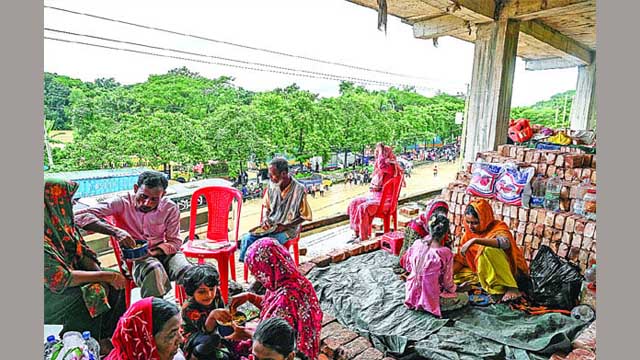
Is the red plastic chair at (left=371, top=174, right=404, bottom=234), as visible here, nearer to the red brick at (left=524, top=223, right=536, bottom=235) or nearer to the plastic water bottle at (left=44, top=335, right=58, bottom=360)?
the red brick at (left=524, top=223, right=536, bottom=235)

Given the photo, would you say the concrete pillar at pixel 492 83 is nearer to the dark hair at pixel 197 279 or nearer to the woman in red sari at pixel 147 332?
the dark hair at pixel 197 279

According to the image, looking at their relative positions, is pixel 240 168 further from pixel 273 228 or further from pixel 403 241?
pixel 403 241

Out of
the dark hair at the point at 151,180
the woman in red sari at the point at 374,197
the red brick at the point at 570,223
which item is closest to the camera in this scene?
the dark hair at the point at 151,180

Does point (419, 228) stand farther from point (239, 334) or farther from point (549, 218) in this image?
point (239, 334)

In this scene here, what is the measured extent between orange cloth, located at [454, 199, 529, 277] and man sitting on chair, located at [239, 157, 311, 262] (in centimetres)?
136

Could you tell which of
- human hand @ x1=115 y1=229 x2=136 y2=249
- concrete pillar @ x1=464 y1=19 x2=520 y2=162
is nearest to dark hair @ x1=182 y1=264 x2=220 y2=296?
human hand @ x1=115 y1=229 x2=136 y2=249

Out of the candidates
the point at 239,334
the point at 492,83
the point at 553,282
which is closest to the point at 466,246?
the point at 553,282

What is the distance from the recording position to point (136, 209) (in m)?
2.74

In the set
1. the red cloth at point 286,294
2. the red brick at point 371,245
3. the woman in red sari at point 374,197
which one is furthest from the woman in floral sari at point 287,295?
the woman in red sari at point 374,197

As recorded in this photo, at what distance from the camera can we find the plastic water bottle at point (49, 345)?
177 centimetres

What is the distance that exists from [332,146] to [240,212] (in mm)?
1557

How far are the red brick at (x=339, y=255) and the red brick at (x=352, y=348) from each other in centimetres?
→ 133

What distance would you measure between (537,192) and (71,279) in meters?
3.88

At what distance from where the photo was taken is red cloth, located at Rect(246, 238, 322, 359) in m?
2.20
